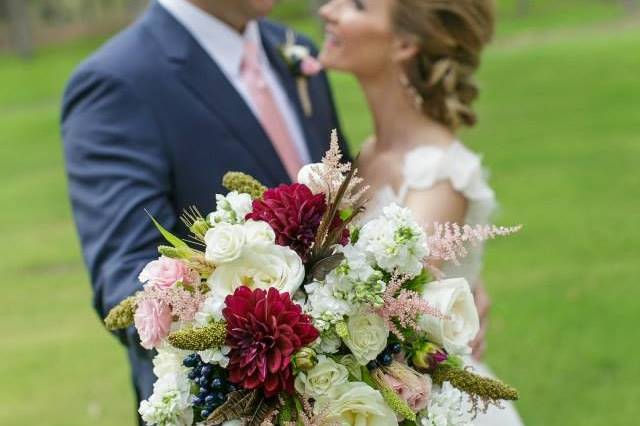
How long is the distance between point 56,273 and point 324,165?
936cm

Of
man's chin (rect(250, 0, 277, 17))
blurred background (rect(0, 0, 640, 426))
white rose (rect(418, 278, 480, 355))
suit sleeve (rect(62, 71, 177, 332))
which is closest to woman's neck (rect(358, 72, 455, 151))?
man's chin (rect(250, 0, 277, 17))

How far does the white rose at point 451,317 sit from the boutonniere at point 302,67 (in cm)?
192

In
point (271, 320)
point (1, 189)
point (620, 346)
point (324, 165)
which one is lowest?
point (1, 189)

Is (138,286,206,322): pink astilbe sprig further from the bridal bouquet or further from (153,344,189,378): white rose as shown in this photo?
(153,344,189,378): white rose

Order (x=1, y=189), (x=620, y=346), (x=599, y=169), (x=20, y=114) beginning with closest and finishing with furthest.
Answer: (x=620, y=346) → (x=599, y=169) → (x=1, y=189) → (x=20, y=114)

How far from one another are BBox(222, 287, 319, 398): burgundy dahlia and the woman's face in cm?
208

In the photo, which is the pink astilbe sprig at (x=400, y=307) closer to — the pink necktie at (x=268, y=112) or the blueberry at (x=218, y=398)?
the blueberry at (x=218, y=398)

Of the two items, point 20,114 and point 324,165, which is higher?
point 324,165

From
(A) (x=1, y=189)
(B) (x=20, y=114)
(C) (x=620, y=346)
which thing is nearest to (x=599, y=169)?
(C) (x=620, y=346)

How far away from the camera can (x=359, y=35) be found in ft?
13.0

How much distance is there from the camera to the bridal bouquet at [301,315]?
2.08 meters

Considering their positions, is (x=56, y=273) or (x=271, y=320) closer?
(x=271, y=320)

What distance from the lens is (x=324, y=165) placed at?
221 centimetres

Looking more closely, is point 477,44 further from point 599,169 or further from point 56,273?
point 599,169
